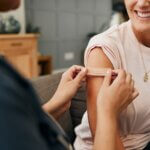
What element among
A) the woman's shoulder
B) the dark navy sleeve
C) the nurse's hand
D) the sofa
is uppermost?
the woman's shoulder

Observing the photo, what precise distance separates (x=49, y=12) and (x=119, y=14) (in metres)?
1.20

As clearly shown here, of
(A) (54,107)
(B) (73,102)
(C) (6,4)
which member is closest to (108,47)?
(A) (54,107)

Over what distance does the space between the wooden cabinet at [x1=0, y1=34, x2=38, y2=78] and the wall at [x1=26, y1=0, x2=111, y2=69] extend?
38.1 inches

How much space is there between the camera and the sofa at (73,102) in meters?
1.39

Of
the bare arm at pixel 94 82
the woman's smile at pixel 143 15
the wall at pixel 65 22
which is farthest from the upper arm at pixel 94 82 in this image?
the wall at pixel 65 22

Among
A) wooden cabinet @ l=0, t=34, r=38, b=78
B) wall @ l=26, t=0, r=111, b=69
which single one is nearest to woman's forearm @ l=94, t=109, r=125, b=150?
wooden cabinet @ l=0, t=34, r=38, b=78

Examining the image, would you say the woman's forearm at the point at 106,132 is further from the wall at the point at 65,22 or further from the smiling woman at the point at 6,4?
the wall at the point at 65,22

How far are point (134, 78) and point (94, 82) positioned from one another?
20 centimetres

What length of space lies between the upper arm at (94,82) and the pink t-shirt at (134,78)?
0.02 m

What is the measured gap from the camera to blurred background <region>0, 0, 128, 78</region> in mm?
4305

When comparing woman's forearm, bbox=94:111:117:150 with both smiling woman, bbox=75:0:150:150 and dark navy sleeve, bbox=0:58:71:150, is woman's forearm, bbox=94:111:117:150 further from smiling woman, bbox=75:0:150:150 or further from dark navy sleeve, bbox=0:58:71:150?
dark navy sleeve, bbox=0:58:71:150

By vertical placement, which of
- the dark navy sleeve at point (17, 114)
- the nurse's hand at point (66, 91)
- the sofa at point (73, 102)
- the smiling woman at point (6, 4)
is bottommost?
the sofa at point (73, 102)

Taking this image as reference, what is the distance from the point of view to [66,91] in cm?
108

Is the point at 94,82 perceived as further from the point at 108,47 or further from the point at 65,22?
the point at 65,22
